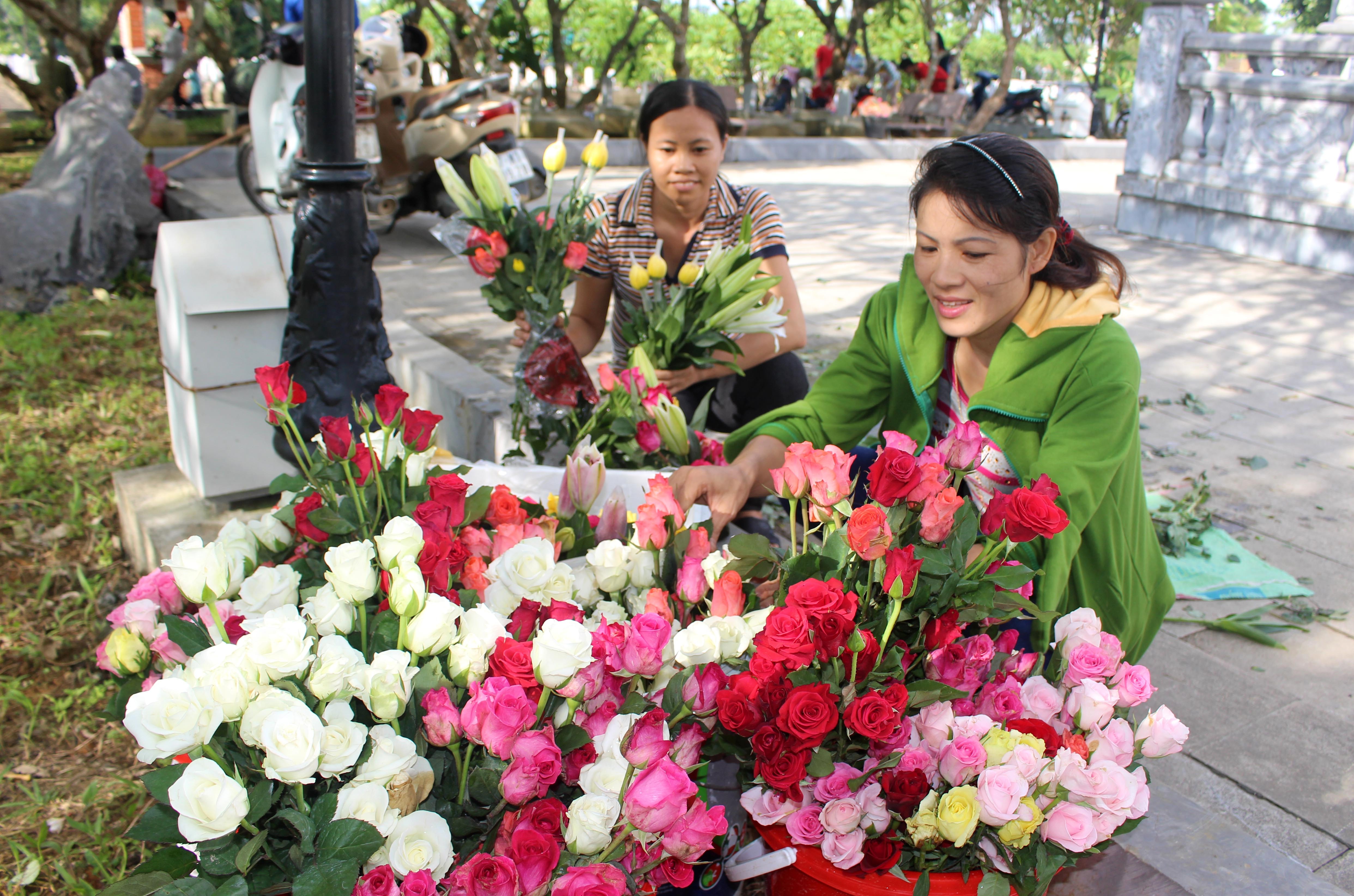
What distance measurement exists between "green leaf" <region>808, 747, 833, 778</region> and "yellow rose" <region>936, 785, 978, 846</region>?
0.14m

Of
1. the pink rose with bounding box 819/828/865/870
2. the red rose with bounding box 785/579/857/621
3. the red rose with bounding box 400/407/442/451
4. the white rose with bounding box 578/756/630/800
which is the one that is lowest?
the pink rose with bounding box 819/828/865/870

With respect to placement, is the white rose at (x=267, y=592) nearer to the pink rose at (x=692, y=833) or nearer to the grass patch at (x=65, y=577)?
the grass patch at (x=65, y=577)

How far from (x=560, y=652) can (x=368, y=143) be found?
606 centimetres

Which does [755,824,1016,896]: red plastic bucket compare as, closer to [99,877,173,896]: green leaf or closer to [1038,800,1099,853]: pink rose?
[1038,800,1099,853]: pink rose

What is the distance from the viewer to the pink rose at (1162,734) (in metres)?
1.23

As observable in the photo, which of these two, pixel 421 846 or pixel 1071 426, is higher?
pixel 1071 426

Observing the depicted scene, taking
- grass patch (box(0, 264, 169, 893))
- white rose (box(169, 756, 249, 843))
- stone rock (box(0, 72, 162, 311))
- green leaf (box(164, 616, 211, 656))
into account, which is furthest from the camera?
stone rock (box(0, 72, 162, 311))

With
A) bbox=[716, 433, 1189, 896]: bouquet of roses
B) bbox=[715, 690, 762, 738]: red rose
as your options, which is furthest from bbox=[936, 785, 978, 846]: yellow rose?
bbox=[715, 690, 762, 738]: red rose

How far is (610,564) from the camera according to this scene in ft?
A: 4.58

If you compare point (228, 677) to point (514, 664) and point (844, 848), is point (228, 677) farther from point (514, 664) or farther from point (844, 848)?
point (844, 848)

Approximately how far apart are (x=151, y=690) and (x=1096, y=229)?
8801 mm

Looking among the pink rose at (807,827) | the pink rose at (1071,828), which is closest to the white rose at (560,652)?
the pink rose at (807,827)

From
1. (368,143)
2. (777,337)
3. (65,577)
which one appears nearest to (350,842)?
(777,337)

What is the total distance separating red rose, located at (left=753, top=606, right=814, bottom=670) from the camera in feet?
3.62
